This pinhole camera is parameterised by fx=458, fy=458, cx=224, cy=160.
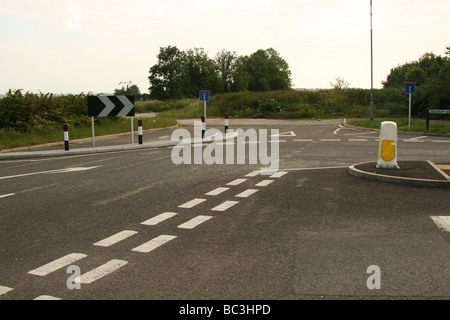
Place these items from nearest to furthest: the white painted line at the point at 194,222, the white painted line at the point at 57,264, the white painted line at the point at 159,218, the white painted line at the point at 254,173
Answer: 1. the white painted line at the point at 57,264
2. the white painted line at the point at 194,222
3. the white painted line at the point at 159,218
4. the white painted line at the point at 254,173

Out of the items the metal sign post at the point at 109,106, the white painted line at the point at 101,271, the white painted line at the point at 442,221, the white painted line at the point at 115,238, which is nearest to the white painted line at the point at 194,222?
the white painted line at the point at 115,238

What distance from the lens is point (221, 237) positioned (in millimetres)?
5781

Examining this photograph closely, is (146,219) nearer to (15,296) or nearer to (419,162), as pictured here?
(15,296)

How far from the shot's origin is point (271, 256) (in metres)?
5.04

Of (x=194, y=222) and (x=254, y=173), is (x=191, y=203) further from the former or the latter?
(x=254, y=173)

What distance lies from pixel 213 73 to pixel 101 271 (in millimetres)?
103358

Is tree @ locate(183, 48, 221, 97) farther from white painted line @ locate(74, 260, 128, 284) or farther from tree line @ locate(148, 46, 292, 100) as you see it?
white painted line @ locate(74, 260, 128, 284)

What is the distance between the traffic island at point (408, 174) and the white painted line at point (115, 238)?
231 inches

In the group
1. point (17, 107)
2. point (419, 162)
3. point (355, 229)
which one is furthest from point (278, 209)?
point (17, 107)

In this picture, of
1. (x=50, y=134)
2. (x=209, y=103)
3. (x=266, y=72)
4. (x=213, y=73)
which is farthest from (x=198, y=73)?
(x=50, y=134)

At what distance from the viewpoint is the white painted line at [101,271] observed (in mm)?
4426

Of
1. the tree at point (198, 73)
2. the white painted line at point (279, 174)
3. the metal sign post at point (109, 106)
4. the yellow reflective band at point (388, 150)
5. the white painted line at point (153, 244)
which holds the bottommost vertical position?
the white painted line at point (153, 244)

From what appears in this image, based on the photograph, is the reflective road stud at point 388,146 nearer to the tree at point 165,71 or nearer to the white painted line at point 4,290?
the white painted line at point 4,290

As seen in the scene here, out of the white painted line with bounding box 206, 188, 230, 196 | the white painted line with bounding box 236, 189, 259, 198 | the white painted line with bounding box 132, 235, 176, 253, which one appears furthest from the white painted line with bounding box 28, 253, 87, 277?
the white painted line with bounding box 236, 189, 259, 198
